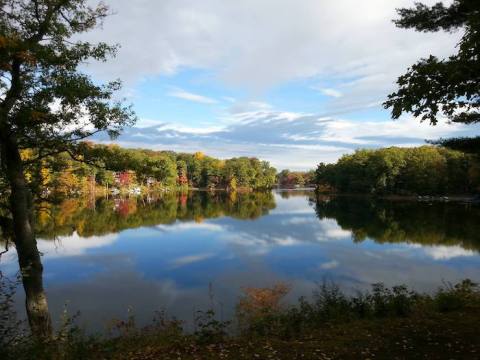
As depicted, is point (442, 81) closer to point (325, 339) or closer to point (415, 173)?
point (325, 339)

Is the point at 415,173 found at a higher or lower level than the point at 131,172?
higher

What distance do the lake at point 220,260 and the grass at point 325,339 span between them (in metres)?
5.27

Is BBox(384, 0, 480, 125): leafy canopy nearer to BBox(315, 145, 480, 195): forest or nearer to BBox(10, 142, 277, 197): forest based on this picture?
BBox(10, 142, 277, 197): forest

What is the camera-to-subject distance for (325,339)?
307 inches

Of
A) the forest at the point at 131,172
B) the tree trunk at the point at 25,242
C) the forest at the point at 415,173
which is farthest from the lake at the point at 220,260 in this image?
the forest at the point at 415,173

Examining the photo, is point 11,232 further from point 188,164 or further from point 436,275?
point 188,164

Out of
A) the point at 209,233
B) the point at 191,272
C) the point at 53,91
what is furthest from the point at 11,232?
the point at 209,233

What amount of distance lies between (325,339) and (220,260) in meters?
18.4

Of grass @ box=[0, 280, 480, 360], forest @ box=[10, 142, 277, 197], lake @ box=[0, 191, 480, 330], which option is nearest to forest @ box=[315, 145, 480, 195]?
lake @ box=[0, 191, 480, 330]

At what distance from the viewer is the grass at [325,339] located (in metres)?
6.82

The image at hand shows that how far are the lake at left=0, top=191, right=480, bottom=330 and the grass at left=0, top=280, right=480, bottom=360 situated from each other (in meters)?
5.27

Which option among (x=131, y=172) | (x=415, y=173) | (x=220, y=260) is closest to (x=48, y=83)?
(x=131, y=172)

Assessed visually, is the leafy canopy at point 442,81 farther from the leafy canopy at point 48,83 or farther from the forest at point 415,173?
the forest at point 415,173

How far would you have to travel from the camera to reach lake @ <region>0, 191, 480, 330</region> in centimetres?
1703
